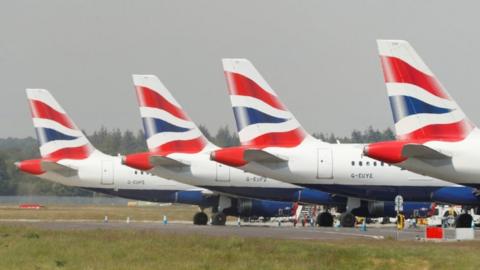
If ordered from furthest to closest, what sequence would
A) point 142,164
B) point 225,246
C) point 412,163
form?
point 142,164 < point 412,163 < point 225,246

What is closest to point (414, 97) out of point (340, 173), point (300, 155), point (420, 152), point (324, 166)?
point (420, 152)

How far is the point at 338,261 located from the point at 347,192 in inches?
1198

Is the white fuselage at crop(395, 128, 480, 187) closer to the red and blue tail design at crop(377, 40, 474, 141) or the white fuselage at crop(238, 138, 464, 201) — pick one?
the red and blue tail design at crop(377, 40, 474, 141)

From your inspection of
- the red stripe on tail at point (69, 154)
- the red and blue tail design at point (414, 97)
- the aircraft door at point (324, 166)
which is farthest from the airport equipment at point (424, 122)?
the red stripe on tail at point (69, 154)

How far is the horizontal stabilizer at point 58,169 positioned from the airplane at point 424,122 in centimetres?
3864

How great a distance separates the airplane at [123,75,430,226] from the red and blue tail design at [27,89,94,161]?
11.8 metres

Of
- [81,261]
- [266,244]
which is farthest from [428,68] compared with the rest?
[81,261]

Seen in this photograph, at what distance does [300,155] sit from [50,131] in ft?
94.5

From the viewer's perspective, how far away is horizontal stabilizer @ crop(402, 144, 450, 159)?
55.9 metres

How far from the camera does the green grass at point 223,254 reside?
136 ft

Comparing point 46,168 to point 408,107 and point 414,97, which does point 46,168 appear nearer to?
point 408,107

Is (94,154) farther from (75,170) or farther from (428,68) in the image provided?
(428,68)

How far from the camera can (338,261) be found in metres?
42.3

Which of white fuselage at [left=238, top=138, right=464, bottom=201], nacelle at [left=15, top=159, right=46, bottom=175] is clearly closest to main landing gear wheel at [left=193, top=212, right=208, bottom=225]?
nacelle at [left=15, top=159, right=46, bottom=175]
